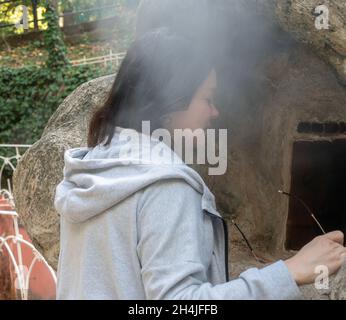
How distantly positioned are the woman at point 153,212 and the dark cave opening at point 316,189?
1.34m

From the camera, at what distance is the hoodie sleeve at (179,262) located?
87cm

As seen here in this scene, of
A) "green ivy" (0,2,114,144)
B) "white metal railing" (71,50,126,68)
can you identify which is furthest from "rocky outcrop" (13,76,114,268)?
"green ivy" (0,2,114,144)

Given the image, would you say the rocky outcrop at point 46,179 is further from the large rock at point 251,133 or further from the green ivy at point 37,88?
the green ivy at point 37,88

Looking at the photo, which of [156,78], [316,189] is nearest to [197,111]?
[156,78]

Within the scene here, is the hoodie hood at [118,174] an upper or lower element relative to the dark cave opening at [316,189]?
upper

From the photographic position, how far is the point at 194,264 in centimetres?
88

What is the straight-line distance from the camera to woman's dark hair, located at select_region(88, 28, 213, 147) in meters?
0.96

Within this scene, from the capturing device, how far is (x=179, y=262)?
0.87 metres

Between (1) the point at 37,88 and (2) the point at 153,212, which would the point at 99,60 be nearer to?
(1) the point at 37,88

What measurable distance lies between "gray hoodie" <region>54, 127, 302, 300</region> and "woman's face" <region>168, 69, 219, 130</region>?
0.06m

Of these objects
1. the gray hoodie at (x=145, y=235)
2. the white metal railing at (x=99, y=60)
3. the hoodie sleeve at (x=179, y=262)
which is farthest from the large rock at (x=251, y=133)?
the white metal railing at (x=99, y=60)

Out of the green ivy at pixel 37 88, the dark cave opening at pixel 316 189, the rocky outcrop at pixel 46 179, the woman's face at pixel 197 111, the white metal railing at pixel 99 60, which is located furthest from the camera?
the green ivy at pixel 37 88

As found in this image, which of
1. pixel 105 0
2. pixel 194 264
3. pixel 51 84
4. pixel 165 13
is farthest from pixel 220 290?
pixel 51 84

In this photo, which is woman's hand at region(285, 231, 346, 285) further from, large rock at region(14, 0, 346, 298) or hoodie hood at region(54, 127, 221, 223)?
large rock at region(14, 0, 346, 298)
